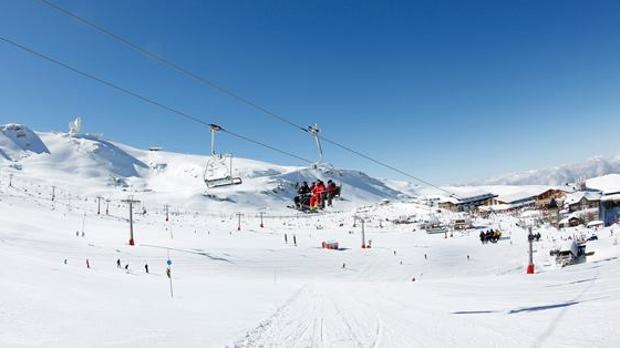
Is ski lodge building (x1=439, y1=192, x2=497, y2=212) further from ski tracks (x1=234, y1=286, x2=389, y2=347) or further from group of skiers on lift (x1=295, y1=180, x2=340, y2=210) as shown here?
ski tracks (x1=234, y1=286, x2=389, y2=347)

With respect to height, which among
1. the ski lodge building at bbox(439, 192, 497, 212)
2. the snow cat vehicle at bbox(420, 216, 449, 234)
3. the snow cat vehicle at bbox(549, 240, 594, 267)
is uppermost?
the ski lodge building at bbox(439, 192, 497, 212)

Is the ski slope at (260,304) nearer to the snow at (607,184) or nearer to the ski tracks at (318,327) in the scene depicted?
the ski tracks at (318,327)

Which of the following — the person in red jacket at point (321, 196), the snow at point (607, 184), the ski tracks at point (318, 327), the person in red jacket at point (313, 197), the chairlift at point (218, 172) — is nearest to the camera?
the ski tracks at point (318, 327)

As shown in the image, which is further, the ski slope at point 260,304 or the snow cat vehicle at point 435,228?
the snow cat vehicle at point 435,228

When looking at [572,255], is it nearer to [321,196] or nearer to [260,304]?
[321,196]

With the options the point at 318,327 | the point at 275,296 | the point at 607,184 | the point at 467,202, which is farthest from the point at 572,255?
the point at 607,184

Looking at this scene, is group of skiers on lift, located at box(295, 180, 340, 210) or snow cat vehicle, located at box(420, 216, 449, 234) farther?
snow cat vehicle, located at box(420, 216, 449, 234)

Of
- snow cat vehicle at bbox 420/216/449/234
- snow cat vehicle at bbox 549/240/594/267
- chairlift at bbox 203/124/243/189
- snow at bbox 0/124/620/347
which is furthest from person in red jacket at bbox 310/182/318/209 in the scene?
snow cat vehicle at bbox 420/216/449/234

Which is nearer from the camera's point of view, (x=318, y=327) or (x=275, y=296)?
(x=318, y=327)

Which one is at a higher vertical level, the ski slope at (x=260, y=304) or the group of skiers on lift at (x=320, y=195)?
the group of skiers on lift at (x=320, y=195)

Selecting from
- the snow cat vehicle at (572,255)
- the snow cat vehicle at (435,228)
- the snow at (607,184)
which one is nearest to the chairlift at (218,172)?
the snow cat vehicle at (572,255)

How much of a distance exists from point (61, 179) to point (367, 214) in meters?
144

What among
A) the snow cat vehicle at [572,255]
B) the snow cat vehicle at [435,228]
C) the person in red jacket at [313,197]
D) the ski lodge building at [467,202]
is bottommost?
the snow cat vehicle at [572,255]

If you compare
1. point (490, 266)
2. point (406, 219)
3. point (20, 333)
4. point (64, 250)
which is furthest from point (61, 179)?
point (20, 333)
